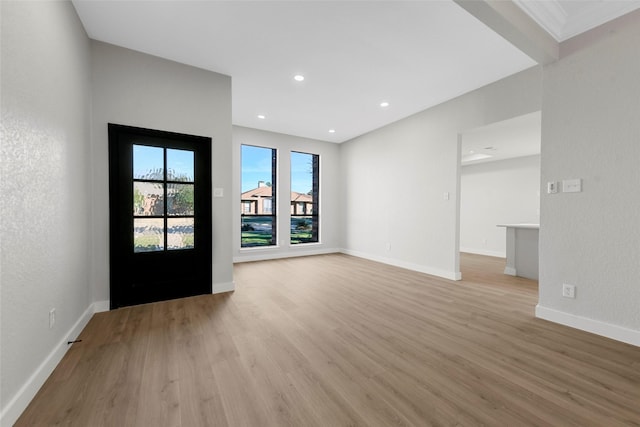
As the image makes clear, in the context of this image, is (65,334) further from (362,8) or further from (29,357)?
(362,8)

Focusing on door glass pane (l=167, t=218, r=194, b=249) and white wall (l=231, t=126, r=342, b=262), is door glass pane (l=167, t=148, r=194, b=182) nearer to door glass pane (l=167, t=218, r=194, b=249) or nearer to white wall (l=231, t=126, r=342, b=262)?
door glass pane (l=167, t=218, r=194, b=249)

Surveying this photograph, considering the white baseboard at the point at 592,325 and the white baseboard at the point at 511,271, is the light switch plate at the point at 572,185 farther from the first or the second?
the white baseboard at the point at 511,271

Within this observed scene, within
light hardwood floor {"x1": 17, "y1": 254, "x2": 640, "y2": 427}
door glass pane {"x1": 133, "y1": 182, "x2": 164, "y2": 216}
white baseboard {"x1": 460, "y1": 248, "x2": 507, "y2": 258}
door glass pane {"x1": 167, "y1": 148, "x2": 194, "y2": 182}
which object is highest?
door glass pane {"x1": 167, "y1": 148, "x2": 194, "y2": 182}

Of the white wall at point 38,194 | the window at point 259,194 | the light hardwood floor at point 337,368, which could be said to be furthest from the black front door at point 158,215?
the window at point 259,194

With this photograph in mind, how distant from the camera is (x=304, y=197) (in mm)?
6793

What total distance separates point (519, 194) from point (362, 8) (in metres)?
6.47

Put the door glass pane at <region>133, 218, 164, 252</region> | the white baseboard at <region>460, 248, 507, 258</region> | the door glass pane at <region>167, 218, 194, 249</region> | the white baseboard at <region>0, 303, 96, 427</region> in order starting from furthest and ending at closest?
the white baseboard at <region>460, 248, 507, 258</region>
the door glass pane at <region>167, 218, 194, 249</region>
the door glass pane at <region>133, 218, 164, 252</region>
the white baseboard at <region>0, 303, 96, 427</region>

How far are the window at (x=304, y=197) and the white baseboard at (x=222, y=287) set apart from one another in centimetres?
298

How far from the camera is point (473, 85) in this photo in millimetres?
3709

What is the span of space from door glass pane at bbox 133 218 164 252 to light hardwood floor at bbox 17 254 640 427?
68 centimetres

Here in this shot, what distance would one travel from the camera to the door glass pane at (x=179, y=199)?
10.4 ft

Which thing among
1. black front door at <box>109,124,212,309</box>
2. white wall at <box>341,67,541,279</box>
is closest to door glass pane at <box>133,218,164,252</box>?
black front door at <box>109,124,212,309</box>

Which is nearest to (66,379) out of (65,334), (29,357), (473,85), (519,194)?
(29,357)

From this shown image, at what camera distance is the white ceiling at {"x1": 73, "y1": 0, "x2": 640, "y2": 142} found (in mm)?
2309
